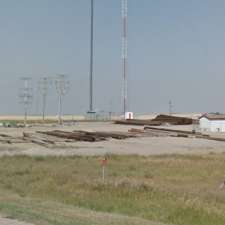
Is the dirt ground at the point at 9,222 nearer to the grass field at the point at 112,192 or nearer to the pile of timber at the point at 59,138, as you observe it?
the grass field at the point at 112,192

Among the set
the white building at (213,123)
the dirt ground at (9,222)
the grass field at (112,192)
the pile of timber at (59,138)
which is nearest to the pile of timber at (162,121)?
the white building at (213,123)

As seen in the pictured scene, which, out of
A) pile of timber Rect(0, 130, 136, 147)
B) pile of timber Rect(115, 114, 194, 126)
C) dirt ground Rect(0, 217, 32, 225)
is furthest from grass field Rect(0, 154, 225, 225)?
pile of timber Rect(115, 114, 194, 126)

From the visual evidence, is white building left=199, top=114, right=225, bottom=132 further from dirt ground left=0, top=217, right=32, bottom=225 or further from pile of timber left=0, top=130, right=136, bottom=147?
dirt ground left=0, top=217, right=32, bottom=225

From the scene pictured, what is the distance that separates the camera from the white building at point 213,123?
273ft

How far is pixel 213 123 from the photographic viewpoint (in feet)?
276

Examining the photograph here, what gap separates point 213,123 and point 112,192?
215 feet

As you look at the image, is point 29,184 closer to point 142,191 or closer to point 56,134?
point 142,191

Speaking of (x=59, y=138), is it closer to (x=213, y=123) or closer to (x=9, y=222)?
(x=213, y=123)

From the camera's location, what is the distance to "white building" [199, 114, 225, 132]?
8309 centimetres

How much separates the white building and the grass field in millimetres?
47012

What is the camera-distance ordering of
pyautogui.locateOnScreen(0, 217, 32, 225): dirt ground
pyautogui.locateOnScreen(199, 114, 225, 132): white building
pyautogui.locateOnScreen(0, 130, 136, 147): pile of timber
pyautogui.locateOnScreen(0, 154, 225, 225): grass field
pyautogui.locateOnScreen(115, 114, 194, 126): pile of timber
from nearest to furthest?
Result: 1. pyautogui.locateOnScreen(0, 217, 32, 225): dirt ground
2. pyautogui.locateOnScreen(0, 154, 225, 225): grass field
3. pyautogui.locateOnScreen(0, 130, 136, 147): pile of timber
4. pyautogui.locateOnScreen(199, 114, 225, 132): white building
5. pyautogui.locateOnScreen(115, 114, 194, 126): pile of timber

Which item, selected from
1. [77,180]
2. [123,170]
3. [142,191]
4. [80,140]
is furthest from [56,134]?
[142,191]

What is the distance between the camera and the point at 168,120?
108m

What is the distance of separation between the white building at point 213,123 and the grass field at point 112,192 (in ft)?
154
